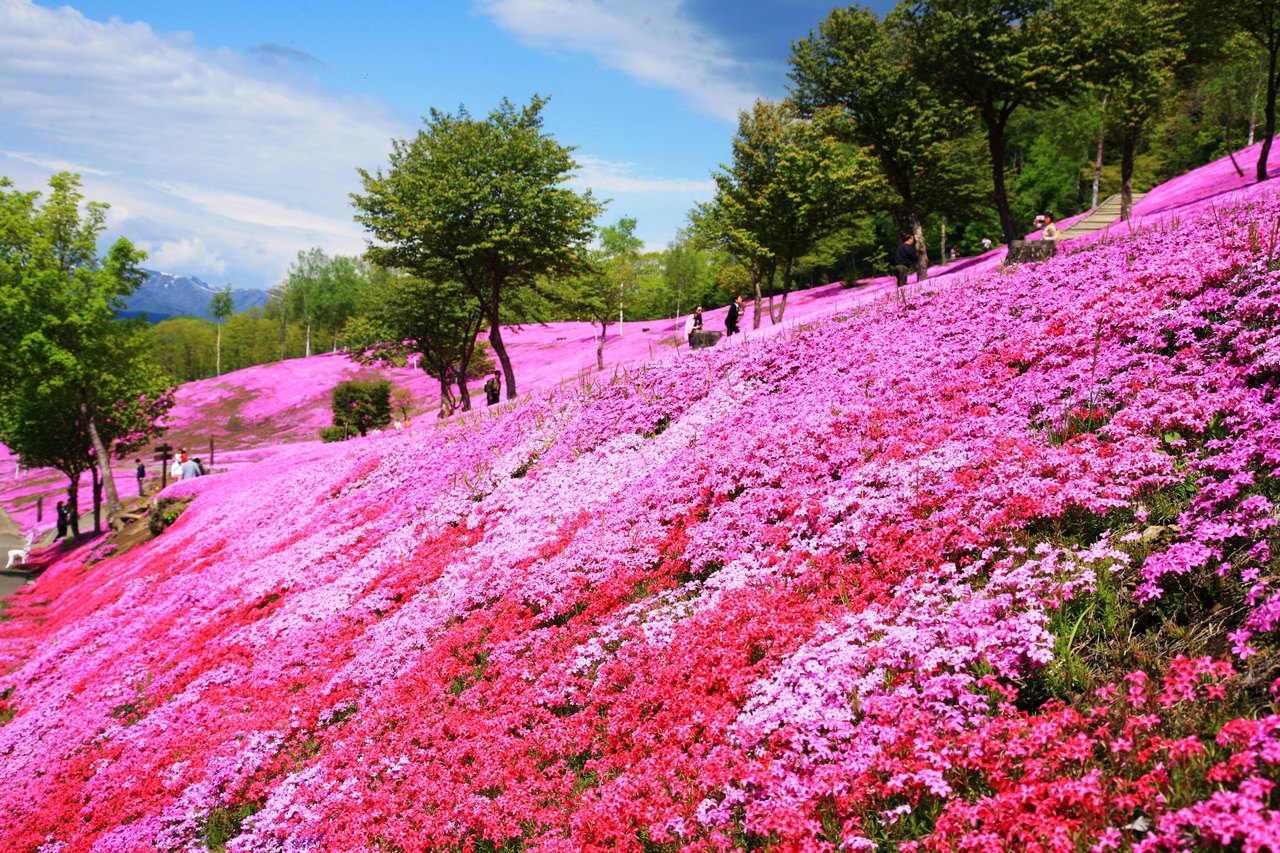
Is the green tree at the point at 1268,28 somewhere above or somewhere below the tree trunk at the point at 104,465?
above

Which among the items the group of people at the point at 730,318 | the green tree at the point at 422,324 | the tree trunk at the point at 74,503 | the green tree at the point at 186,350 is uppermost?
the green tree at the point at 186,350

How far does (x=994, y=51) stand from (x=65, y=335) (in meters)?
48.0

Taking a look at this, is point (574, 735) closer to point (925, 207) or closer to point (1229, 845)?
point (1229, 845)

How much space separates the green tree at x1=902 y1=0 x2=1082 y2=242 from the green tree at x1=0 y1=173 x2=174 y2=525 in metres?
42.0

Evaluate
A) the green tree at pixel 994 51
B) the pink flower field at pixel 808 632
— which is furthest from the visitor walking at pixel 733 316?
the green tree at pixel 994 51

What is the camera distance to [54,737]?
446 inches

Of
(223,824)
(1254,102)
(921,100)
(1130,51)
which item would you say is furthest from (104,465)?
(1254,102)

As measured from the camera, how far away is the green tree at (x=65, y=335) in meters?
31.9

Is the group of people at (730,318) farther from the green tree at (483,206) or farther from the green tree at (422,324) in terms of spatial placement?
the green tree at (422,324)

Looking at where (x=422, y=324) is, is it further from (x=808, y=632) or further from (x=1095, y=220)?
(x=1095, y=220)

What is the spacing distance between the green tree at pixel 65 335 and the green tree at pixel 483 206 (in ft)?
46.5

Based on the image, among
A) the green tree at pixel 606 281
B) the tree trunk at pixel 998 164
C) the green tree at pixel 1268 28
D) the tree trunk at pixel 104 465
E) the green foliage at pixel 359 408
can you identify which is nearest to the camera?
the green tree at pixel 1268 28

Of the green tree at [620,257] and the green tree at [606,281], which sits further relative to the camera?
the green tree at [620,257]

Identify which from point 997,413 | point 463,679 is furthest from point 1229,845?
point 463,679
